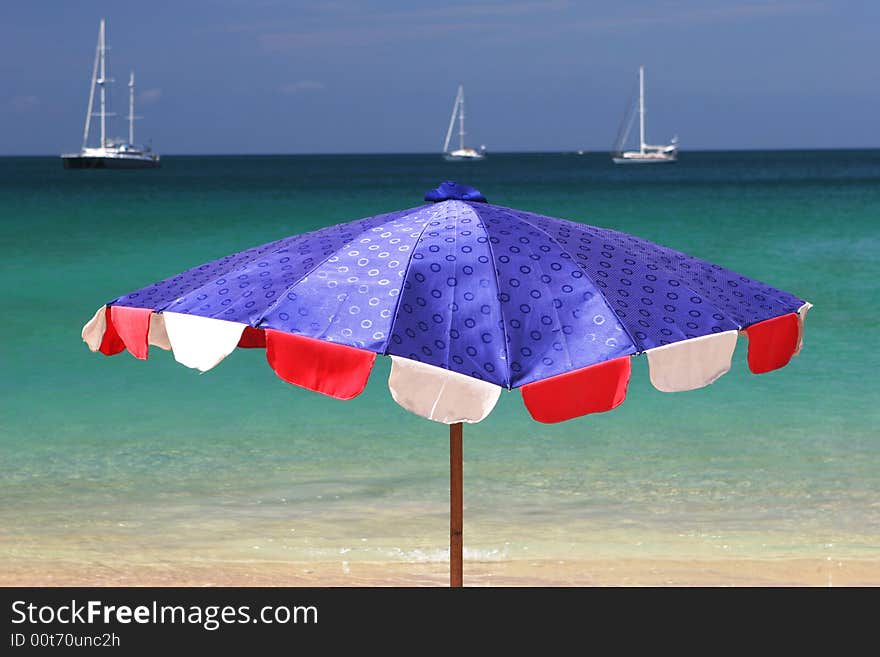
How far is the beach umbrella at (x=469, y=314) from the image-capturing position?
357 cm

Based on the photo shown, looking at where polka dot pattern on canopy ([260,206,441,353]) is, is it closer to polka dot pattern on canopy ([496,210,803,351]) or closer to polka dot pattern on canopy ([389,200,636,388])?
polka dot pattern on canopy ([389,200,636,388])

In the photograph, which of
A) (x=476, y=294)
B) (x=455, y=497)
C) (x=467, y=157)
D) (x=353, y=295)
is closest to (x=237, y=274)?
(x=353, y=295)

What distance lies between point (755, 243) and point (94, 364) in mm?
25318

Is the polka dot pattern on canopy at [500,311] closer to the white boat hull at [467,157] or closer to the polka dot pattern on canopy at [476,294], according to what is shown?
the polka dot pattern on canopy at [476,294]

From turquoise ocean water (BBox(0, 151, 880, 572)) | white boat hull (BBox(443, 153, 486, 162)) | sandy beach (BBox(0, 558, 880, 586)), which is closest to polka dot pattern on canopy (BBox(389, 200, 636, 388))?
sandy beach (BBox(0, 558, 880, 586))

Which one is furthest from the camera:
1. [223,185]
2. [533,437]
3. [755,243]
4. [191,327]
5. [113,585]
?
[223,185]

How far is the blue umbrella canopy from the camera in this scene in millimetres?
3566

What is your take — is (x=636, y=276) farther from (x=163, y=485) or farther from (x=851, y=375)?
(x=851, y=375)

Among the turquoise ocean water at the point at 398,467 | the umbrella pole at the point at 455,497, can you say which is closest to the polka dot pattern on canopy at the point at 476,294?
the umbrella pole at the point at 455,497

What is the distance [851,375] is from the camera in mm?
13539

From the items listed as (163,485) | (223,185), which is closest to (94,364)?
(163,485)

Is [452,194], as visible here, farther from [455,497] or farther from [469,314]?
[455,497]

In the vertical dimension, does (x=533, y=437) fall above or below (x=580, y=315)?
below

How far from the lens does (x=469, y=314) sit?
3.68m
